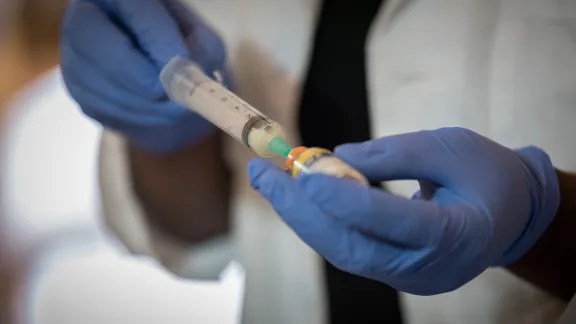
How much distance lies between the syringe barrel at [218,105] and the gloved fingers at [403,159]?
63 millimetres

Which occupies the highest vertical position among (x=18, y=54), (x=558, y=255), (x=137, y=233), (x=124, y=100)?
(x=18, y=54)

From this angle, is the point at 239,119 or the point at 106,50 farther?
the point at 106,50

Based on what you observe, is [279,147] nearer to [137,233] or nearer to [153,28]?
[153,28]

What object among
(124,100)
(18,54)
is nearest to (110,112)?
(124,100)

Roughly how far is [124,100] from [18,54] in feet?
2.16

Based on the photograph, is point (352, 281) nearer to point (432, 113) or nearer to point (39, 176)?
point (432, 113)

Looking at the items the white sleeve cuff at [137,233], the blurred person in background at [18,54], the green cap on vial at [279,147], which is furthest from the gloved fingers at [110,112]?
the blurred person in background at [18,54]

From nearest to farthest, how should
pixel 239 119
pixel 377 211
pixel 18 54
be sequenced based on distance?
pixel 377 211 → pixel 239 119 → pixel 18 54

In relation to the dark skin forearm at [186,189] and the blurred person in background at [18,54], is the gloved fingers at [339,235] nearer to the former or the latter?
the dark skin forearm at [186,189]

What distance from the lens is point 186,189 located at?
27.6 inches

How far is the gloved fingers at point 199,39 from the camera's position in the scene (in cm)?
59

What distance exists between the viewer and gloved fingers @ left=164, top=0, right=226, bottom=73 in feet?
1.93

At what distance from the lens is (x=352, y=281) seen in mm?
623

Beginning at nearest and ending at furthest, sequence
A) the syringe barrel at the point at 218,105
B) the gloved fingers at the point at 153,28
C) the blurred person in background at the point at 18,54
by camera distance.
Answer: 1. the syringe barrel at the point at 218,105
2. the gloved fingers at the point at 153,28
3. the blurred person in background at the point at 18,54
